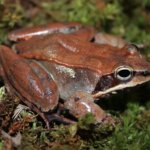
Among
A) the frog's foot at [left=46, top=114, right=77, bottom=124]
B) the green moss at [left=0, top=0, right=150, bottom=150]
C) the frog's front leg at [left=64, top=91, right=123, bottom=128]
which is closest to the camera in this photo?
the green moss at [left=0, top=0, right=150, bottom=150]

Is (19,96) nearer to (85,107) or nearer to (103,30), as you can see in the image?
(85,107)

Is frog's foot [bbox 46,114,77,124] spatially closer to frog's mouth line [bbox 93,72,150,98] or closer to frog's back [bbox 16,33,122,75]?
frog's mouth line [bbox 93,72,150,98]

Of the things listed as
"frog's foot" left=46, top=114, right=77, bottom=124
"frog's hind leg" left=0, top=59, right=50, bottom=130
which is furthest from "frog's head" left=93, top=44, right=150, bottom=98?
"frog's hind leg" left=0, top=59, right=50, bottom=130

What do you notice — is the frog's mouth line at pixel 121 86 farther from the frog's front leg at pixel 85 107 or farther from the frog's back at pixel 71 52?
the frog's back at pixel 71 52

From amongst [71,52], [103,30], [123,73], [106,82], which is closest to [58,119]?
[106,82]

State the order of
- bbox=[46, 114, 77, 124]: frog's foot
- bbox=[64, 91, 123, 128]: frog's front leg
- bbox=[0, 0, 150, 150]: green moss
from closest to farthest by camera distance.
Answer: bbox=[0, 0, 150, 150]: green moss < bbox=[64, 91, 123, 128]: frog's front leg < bbox=[46, 114, 77, 124]: frog's foot

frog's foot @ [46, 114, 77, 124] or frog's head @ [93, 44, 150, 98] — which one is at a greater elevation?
frog's head @ [93, 44, 150, 98]

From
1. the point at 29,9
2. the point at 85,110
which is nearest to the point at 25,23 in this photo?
the point at 29,9

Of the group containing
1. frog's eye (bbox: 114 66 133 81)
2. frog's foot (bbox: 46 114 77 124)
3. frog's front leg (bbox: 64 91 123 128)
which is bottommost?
frog's foot (bbox: 46 114 77 124)
